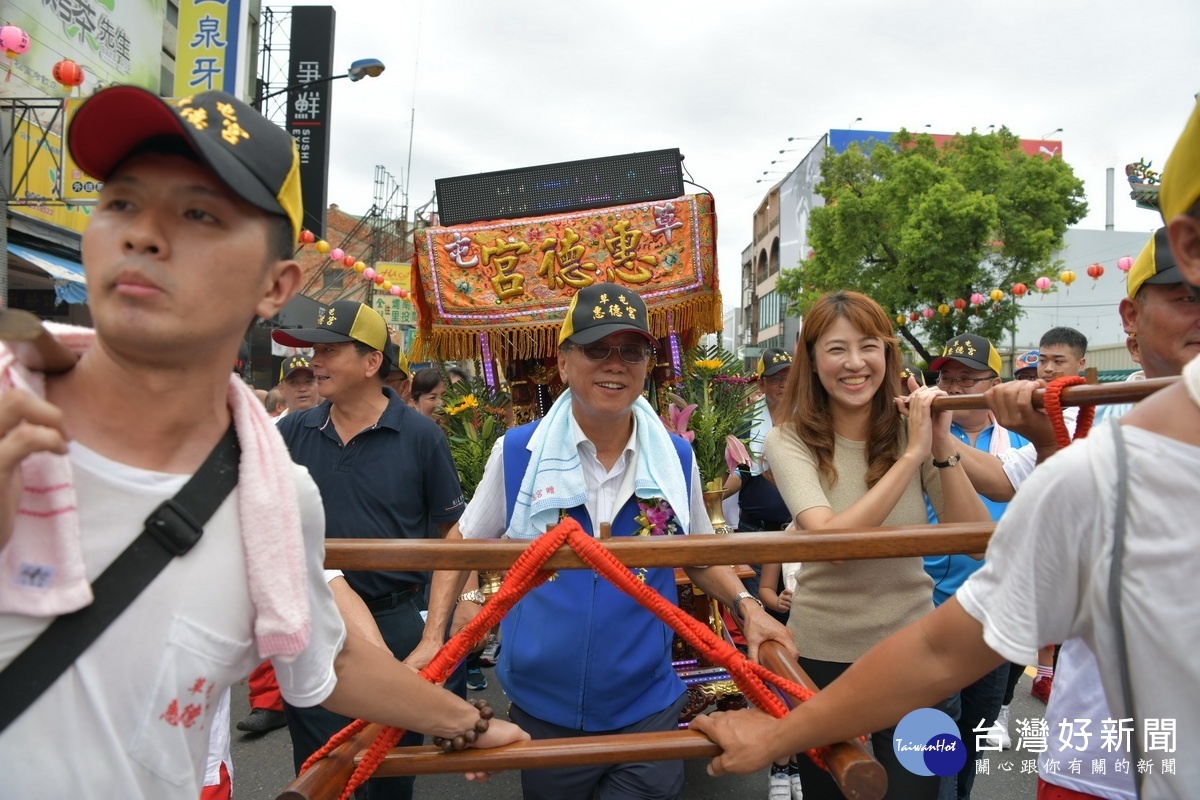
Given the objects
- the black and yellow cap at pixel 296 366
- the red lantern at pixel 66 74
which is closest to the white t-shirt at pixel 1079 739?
the black and yellow cap at pixel 296 366

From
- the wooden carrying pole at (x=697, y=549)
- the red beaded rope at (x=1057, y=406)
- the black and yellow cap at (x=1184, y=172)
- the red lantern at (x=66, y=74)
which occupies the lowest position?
the wooden carrying pole at (x=697, y=549)

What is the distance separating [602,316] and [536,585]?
1.01 m

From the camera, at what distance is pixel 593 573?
218 centimetres

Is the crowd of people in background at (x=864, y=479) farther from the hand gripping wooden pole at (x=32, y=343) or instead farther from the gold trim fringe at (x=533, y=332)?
the gold trim fringe at (x=533, y=332)

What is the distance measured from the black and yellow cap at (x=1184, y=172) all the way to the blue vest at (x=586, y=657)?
154 cm

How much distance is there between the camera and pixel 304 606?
119 cm

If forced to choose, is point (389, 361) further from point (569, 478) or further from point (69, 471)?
point (69, 471)

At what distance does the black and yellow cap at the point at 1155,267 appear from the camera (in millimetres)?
1825

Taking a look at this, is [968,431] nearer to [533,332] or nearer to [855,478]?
[855,478]

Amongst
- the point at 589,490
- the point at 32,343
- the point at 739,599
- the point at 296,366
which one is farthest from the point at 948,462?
the point at 296,366

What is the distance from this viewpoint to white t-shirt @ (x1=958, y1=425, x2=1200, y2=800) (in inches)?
40.7

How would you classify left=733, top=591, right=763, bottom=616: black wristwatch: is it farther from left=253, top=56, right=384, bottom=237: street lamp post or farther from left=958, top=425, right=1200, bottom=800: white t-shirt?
left=253, top=56, right=384, bottom=237: street lamp post

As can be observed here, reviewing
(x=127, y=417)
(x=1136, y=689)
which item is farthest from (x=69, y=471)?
(x=1136, y=689)

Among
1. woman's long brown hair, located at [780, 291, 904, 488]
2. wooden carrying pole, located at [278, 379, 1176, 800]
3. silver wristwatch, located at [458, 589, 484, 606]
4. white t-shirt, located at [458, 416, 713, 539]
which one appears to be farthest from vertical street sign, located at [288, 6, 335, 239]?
wooden carrying pole, located at [278, 379, 1176, 800]
